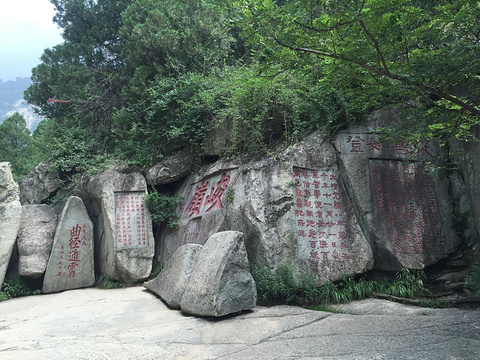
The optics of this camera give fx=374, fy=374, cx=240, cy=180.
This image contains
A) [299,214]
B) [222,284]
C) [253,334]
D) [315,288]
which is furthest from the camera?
[299,214]

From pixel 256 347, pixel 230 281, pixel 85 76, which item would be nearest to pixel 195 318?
pixel 230 281

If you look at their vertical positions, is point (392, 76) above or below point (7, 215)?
above

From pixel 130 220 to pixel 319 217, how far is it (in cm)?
418

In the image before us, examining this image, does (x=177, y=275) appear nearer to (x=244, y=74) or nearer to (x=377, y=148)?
(x=377, y=148)

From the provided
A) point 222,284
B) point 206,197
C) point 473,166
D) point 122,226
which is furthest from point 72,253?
point 473,166

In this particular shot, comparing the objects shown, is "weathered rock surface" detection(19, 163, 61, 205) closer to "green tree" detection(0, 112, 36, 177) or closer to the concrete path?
the concrete path

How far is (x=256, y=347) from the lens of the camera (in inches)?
139

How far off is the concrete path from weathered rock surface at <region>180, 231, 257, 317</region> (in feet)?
0.47

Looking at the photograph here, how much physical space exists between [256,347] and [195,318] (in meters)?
1.16

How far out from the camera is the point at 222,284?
441cm

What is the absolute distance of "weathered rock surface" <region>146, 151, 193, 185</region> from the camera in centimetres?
828

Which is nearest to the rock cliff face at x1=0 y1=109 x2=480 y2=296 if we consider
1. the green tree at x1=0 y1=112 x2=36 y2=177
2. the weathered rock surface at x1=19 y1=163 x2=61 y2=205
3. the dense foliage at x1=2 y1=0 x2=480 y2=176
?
the dense foliage at x1=2 y1=0 x2=480 y2=176

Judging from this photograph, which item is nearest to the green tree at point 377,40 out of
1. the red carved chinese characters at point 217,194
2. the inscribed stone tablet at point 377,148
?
the inscribed stone tablet at point 377,148

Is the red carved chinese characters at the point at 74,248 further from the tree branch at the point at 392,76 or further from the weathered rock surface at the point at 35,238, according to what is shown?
the tree branch at the point at 392,76
